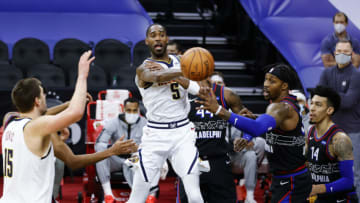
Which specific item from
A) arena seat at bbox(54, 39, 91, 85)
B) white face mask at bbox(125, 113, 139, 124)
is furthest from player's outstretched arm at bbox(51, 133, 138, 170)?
arena seat at bbox(54, 39, 91, 85)

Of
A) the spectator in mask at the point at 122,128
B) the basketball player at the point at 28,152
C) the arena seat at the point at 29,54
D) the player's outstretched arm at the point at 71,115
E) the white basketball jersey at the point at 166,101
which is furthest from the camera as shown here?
the arena seat at the point at 29,54

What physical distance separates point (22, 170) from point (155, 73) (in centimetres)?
159

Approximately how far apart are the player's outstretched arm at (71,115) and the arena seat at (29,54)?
6.59 m

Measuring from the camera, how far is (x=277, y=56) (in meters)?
11.2

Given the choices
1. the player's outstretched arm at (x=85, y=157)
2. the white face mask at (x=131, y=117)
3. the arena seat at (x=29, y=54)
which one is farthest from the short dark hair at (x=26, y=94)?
the arena seat at (x=29, y=54)

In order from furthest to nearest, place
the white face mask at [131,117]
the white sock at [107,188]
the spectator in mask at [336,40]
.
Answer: the spectator in mask at [336,40]
the white face mask at [131,117]
the white sock at [107,188]

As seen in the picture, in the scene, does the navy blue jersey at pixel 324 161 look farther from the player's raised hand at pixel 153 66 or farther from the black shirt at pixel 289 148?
the player's raised hand at pixel 153 66

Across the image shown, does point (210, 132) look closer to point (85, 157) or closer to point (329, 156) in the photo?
point (329, 156)

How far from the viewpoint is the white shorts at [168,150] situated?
4.95 metres

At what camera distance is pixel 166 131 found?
5047 mm

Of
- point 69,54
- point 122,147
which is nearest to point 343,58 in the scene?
point 122,147

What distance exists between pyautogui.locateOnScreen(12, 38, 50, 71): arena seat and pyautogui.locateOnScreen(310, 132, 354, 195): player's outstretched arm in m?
6.19

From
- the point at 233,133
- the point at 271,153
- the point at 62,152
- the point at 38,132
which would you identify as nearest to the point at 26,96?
the point at 38,132

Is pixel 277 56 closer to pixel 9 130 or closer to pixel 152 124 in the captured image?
pixel 152 124
